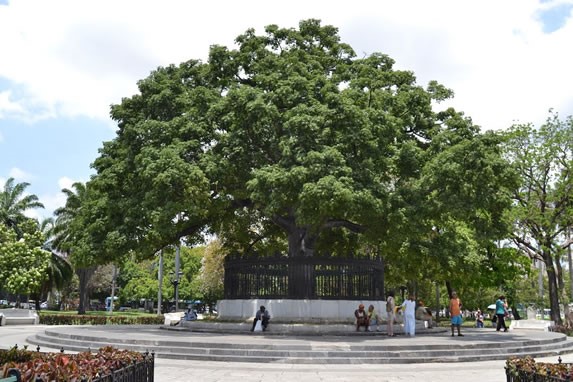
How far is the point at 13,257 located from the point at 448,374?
105 ft

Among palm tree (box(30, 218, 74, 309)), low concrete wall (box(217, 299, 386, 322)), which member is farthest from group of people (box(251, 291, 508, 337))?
palm tree (box(30, 218, 74, 309))

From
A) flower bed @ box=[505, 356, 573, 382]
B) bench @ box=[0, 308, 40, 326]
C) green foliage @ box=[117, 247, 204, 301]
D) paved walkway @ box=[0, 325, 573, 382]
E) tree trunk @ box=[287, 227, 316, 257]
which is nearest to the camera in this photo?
flower bed @ box=[505, 356, 573, 382]

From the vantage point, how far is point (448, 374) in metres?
13.5

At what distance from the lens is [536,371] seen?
25.1 ft

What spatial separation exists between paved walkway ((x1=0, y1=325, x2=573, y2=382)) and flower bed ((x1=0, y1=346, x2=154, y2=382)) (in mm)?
3518

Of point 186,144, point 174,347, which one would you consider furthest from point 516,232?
point 174,347

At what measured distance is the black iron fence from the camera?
2398 cm

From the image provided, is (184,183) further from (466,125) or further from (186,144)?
(466,125)

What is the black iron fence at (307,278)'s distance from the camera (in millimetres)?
23984

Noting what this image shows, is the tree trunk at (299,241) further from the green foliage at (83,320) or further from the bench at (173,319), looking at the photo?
the green foliage at (83,320)

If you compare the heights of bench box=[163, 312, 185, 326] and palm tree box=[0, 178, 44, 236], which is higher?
palm tree box=[0, 178, 44, 236]

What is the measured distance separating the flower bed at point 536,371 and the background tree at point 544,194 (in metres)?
26.2

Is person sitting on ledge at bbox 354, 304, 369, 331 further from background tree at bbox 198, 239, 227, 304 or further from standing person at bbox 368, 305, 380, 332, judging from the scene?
background tree at bbox 198, 239, 227, 304

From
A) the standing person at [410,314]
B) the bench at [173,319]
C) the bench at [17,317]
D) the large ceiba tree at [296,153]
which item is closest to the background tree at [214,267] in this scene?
the bench at [17,317]
